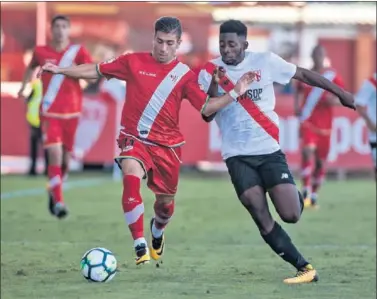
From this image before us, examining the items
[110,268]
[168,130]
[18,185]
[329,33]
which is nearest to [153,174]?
[168,130]

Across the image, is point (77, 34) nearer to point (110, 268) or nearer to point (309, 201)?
point (309, 201)

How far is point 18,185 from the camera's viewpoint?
69.8 feet

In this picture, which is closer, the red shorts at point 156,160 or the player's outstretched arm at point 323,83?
the player's outstretched arm at point 323,83

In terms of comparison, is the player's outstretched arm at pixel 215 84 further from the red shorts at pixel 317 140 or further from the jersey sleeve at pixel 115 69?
the red shorts at pixel 317 140

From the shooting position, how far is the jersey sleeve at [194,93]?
396 inches

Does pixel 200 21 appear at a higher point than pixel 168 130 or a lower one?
higher

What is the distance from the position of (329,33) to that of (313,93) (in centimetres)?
892

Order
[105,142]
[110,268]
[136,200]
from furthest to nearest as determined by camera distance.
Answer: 1. [105,142]
2. [136,200]
3. [110,268]

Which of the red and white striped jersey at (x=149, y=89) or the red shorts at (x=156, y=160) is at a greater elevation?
the red and white striped jersey at (x=149, y=89)

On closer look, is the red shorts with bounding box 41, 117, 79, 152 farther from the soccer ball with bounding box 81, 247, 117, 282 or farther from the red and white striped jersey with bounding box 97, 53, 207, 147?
the soccer ball with bounding box 81, 247, 117, 282

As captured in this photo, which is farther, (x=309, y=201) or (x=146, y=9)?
(x=146, y=9)

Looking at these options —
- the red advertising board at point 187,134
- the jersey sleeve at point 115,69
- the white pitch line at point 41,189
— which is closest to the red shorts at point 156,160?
the jersey sleeve at point 115,69

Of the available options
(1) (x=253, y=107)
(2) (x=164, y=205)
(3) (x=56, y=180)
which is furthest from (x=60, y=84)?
(1) (x=253, y=107)

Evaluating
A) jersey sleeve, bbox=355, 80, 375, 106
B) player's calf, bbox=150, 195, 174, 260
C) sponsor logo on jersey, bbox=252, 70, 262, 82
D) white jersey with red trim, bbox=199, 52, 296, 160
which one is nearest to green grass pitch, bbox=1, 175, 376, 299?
player's calf, bbox=150, 195, 174, 260
